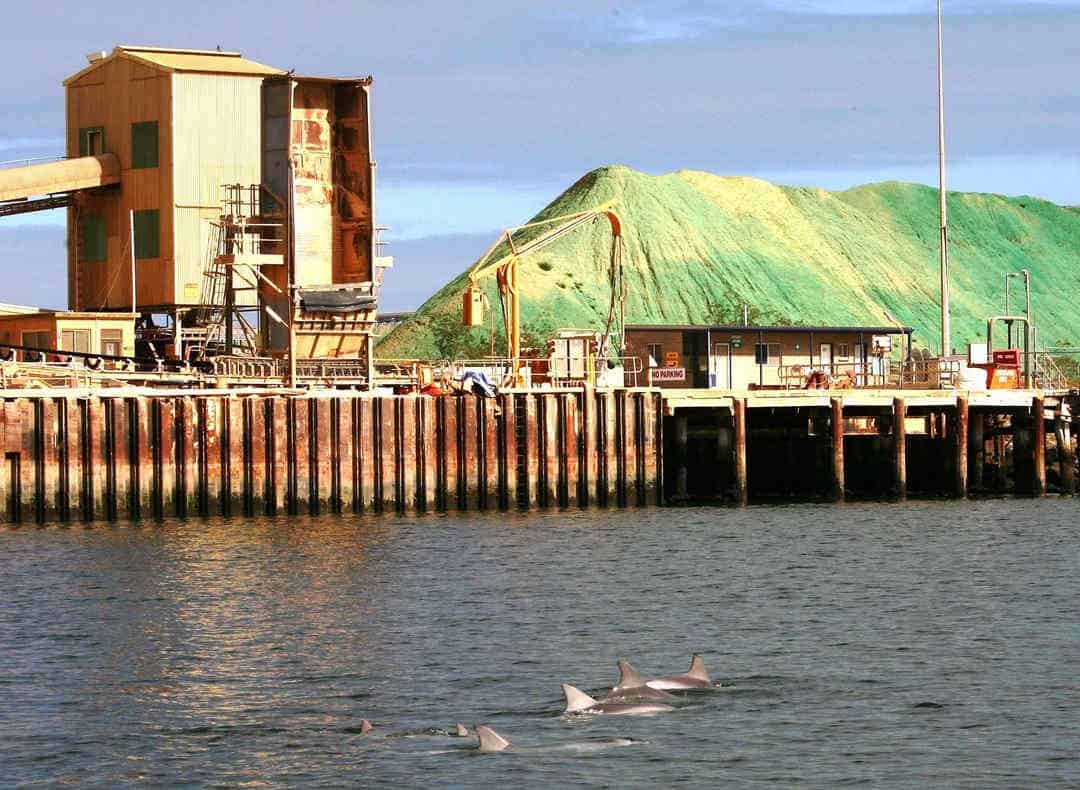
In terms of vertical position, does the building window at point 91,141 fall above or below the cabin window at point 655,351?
above

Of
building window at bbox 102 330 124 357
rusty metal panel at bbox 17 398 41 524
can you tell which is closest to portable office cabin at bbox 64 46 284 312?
building window at bbox 102 330 124 357

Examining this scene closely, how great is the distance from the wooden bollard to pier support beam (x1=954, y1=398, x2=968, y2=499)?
2948mm

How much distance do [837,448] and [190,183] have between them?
3144 centimetres

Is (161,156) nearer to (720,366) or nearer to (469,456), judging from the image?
(469,456)

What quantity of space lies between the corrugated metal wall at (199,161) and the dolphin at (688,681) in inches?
2226

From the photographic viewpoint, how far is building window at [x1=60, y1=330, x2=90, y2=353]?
255 feet

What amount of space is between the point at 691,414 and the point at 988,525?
13.8m

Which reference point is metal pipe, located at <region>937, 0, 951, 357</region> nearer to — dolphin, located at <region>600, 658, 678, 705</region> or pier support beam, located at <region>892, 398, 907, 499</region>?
pier support beam, located at <region>892, 398, 907, 499</region>

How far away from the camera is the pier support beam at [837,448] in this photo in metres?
75.1

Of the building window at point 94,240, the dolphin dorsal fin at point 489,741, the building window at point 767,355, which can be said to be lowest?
the dolphin dorsal fin at point 489,741

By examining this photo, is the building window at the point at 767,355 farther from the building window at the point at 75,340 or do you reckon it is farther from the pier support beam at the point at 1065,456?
the building window at the point at 75,340

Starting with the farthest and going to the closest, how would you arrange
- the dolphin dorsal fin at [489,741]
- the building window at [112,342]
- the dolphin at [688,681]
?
1. the building window at [112,342]
2. the dolphin at [688,681]
3. the dolphin dorsal fin at [489,741]

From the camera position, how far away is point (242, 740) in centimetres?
3116

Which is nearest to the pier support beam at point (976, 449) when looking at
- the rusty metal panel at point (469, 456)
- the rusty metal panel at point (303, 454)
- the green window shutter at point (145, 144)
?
the rusty metal panel at point (469, 456)
